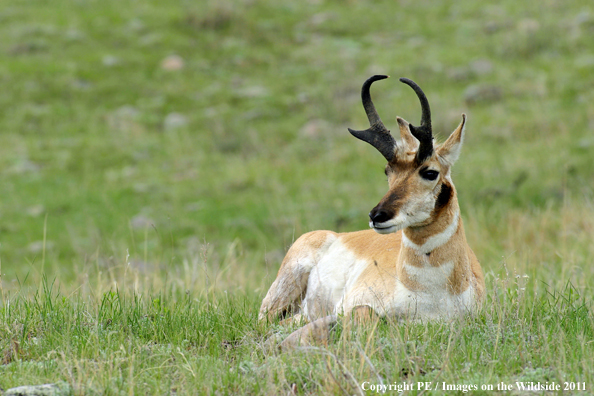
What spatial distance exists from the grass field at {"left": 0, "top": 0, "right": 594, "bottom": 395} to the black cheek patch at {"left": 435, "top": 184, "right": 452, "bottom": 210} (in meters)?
0.81

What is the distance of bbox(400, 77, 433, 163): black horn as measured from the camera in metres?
4.84

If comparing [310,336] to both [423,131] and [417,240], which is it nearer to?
[417,240]

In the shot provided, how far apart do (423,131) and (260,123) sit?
12120mm

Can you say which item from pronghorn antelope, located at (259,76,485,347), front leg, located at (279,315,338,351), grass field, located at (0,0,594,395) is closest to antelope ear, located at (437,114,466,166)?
pronghorn antelope, located at (259,76,485,347)

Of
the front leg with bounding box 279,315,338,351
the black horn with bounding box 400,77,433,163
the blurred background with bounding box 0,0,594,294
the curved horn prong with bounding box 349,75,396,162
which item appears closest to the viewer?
the front leg with bounding box 279,315,338,351

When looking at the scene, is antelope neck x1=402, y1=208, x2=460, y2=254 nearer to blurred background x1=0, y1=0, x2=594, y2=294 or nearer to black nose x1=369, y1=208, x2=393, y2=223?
black nose x1=369, y1=208, x2=393, y2=223

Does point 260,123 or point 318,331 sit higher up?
point 260,123

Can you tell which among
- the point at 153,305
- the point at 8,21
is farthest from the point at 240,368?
the point at 8,21

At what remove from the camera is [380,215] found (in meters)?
4.75

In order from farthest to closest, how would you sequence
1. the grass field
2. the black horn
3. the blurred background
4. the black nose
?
the blurred background → the black horn → the black nose → the grass field

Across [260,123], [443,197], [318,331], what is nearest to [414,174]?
[443,197]

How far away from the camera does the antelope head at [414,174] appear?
4.81 metres

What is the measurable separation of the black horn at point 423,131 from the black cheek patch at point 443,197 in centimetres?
28

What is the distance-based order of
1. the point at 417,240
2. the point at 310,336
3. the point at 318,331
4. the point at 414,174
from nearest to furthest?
the point at 310,336, the point at 318,331, the point at 414,174, the point at 417,240
